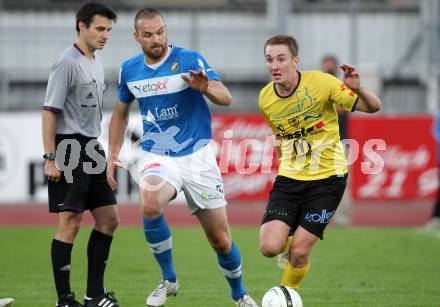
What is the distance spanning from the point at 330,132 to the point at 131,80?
5.75 feet

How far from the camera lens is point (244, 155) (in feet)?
62.4

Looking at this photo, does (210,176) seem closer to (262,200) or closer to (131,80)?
(131,80)

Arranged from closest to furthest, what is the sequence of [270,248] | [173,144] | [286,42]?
[270,248]
[286,42]
[173,144]

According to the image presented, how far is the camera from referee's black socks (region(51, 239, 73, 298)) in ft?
25.1

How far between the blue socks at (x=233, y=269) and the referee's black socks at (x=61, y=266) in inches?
50.5

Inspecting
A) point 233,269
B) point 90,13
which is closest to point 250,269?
point 233,269

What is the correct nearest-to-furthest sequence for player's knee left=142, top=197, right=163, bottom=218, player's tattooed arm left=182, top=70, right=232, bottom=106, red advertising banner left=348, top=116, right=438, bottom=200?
player's tattooed arm left=182, top=70, right=232, bottom=106 < player's knee left=142, top=197, right=163, bottom=218 < red advertising banner left=348, top=116, right=438, bottom=200

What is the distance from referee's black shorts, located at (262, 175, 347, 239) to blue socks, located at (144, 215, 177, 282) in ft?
2.73

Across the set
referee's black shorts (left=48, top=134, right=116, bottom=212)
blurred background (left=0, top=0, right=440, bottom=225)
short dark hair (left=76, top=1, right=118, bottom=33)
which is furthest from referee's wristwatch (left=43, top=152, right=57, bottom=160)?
blurred background (left=0, top=0, right=440, bottom=225)

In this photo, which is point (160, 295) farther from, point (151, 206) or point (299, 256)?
point (299, 256)

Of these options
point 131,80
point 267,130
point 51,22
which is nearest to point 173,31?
point 51,22

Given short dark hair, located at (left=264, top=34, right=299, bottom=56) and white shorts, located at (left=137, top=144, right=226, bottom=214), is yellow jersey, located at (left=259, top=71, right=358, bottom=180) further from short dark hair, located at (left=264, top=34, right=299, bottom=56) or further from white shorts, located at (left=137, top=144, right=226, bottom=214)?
white shorts, located at (left=137, top=144, right=226, bottom=214)

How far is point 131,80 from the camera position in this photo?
8.17 meters

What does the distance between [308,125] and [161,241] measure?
1.57 meters
